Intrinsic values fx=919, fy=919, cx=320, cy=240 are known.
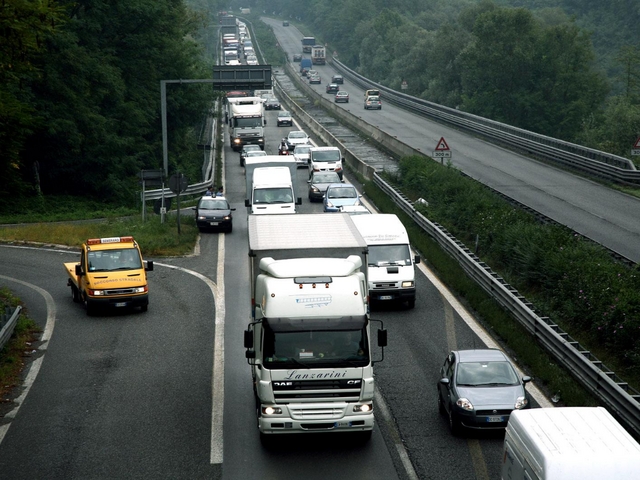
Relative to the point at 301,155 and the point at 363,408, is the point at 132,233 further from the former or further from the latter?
the point at 363,408

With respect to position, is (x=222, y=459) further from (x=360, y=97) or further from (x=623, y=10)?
(x=623, y=10)

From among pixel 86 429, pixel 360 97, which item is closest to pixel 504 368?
pixel 86 429

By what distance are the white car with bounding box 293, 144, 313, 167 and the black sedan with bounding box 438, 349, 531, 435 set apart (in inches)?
1571

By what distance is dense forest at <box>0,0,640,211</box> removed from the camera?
3825 cm

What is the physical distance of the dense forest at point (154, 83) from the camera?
3825cm

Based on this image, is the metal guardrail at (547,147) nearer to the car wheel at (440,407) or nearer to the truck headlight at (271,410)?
the car wheel at (440,407)

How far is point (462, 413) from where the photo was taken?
16000 mm

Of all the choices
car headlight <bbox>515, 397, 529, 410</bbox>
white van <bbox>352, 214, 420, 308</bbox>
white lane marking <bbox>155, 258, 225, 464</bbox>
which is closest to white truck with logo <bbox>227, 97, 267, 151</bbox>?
white lane marking <bbox>155, 258, 225, 464</bbox>

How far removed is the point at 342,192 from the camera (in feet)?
133

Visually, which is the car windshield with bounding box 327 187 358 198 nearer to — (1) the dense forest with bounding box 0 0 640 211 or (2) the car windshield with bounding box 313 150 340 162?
(2) the car windshield with bounding box 313 150 340 162

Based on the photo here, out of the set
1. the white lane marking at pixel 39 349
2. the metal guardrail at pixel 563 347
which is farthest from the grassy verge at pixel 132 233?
the metal guardrail at pixel 563 347

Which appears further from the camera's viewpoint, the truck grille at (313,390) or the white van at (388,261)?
the white van at (388,261)

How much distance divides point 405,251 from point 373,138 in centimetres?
4250

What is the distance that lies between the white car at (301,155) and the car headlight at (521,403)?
41.1 m
